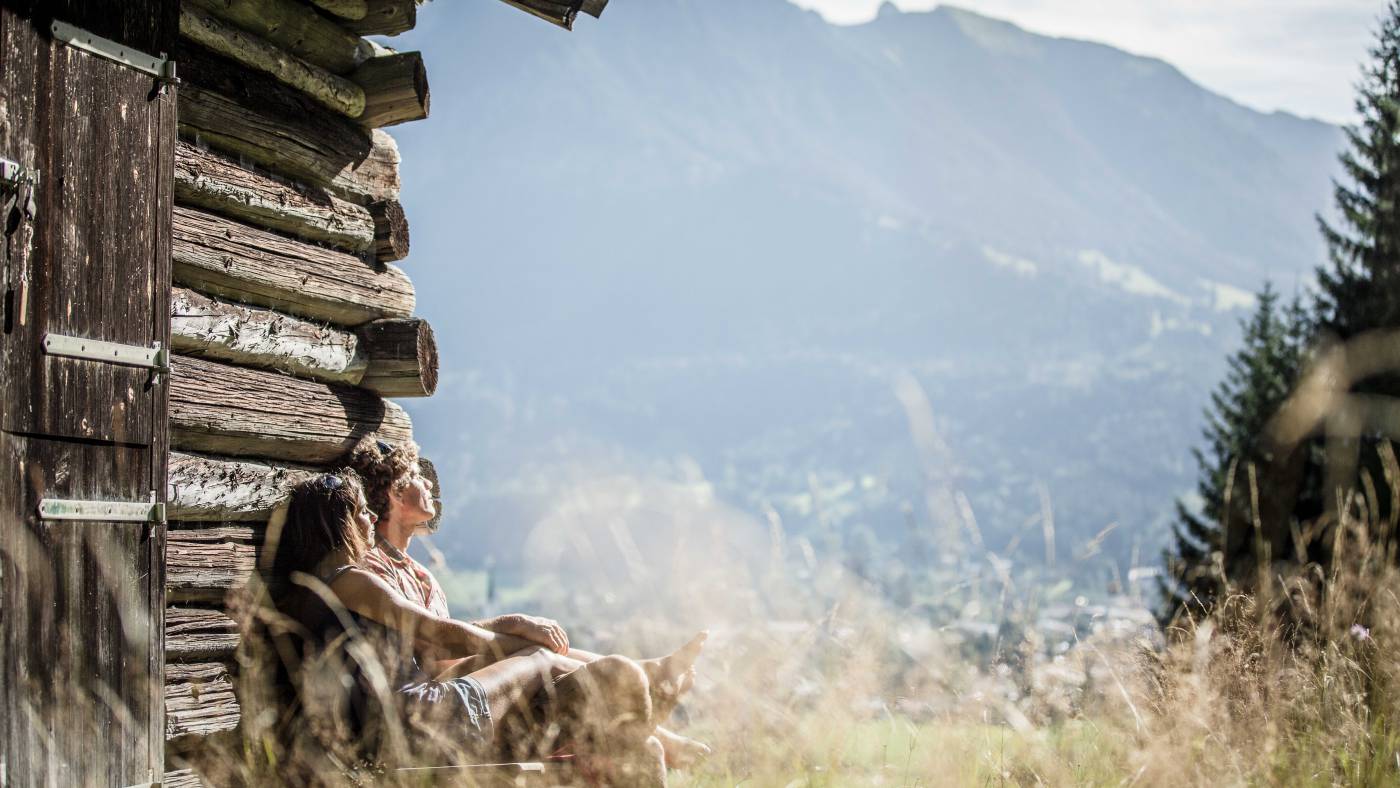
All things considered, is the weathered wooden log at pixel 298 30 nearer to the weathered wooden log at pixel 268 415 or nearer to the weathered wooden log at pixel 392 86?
the weathered wooden log at pixel 392 86

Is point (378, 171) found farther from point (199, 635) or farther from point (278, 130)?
point (199, 635)

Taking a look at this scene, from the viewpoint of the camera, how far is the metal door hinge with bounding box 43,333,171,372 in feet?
10.3

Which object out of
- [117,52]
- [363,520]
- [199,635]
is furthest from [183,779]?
[117,52]

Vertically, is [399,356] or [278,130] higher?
[278,130]

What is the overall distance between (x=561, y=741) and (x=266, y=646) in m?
1.09

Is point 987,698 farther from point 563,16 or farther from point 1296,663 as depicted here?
point 563,16

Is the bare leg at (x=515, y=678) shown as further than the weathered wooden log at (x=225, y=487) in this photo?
No

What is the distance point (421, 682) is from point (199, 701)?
29.9 inches

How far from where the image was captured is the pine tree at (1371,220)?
18.3 meters

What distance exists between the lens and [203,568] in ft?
12.9

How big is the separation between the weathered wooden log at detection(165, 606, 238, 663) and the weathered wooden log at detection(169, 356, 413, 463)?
1.81ft

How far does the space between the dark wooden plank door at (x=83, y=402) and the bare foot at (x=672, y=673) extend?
149cm

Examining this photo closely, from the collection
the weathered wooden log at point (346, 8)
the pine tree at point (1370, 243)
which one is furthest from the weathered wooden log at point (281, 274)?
the pine tree at point (1370, 243)

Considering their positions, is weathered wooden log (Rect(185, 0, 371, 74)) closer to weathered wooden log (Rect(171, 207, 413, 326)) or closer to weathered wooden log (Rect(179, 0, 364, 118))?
weathered wooden log (Rect(179, 0, 364, 118))
